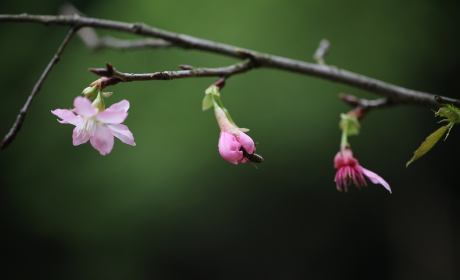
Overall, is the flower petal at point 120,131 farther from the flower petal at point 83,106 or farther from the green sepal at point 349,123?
the green sepal at point 349,123

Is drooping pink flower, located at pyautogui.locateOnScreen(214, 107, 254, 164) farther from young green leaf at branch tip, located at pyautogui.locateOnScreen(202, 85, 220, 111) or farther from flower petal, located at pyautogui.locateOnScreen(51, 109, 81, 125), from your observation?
Result: flower petal, located at pyautogui.locateOnScreen(51, 109, 81, 125)

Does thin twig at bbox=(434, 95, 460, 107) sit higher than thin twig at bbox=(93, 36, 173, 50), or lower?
lower

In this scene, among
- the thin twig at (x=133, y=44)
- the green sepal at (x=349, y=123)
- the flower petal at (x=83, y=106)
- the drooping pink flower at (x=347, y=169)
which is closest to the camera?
the flower petal at (x=83, y=106)

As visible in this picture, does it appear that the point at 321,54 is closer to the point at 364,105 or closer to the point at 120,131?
the point at 364,105

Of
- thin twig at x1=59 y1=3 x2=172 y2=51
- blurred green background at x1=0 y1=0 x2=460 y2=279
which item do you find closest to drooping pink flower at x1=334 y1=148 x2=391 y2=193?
thin twig at x1=59 y1=3 x2=172 y2=51

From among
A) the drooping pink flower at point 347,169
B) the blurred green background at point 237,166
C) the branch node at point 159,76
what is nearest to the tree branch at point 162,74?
the branch node at point 159,76

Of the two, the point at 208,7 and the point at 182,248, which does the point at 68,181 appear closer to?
the point at 182,248

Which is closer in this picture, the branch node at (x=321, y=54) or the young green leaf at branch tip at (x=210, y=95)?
the young green leaf at branch tip at (x=210, y=95)
